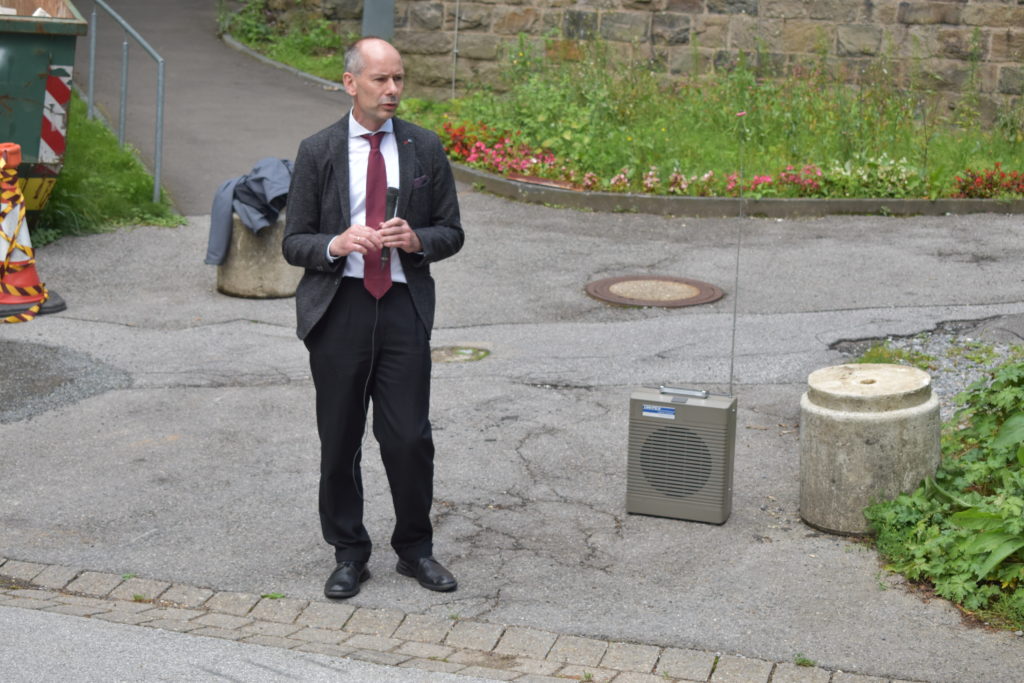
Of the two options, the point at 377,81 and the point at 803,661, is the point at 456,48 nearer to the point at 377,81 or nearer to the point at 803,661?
the point at 377,81

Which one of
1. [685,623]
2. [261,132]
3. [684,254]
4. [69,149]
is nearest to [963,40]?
[684,254]

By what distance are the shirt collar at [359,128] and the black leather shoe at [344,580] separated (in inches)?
70.0

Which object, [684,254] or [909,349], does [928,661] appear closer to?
[909,349]

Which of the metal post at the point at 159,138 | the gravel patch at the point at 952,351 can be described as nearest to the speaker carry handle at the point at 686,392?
the gravel patch at the point at 952,351

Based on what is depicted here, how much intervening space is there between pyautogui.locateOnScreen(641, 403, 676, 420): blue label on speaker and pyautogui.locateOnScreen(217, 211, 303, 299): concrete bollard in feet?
16.4

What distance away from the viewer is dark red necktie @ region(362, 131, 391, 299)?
5953 millimetres

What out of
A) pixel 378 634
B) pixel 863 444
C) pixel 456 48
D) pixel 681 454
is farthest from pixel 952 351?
pixel 456 48

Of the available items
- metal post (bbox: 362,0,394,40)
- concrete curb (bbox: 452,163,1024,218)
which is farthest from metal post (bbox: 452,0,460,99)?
→ concrete curb (bbox: 452,163,1024,218)

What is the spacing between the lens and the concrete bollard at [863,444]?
6707 millimetres

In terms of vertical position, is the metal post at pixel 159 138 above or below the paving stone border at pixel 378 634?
above

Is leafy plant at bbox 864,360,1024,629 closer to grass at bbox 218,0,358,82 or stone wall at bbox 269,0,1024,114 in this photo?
stone wall at bbox 269,0,1024,114

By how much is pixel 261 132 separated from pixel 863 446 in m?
12.2

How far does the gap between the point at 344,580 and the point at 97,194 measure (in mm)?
8667

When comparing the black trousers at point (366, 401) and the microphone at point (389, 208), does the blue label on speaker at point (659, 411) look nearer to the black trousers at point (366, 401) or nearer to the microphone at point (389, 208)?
the black trousers at point (366, 401)
